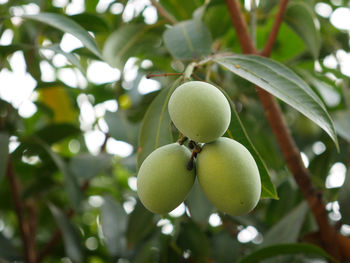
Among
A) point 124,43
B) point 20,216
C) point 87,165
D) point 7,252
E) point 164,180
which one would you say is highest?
point 164,180

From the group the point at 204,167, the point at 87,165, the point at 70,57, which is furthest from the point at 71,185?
the point at 204,167

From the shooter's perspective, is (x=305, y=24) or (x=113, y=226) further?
(x=113, y=226)

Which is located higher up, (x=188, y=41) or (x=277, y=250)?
(x=188, y=41)

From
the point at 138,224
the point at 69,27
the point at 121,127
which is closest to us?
the point at 69,27

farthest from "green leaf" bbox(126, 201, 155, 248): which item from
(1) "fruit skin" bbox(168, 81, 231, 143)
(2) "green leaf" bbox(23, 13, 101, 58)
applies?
(1) "fruit skin" bbox(168, 81, 231, 143)

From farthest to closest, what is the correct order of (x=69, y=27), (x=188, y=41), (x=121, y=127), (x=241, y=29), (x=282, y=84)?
1. (x=121, y=127)
2. (x=241, y=29)
3. (x=188, y=41)
4. (x=69, y=27)
5. (x=282, y=84)

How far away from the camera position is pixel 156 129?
2.44ft

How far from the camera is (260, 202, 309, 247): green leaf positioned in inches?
41.7

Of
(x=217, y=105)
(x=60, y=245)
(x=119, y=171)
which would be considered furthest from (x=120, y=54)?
(x=119, y=171)

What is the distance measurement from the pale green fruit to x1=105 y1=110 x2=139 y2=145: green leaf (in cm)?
68

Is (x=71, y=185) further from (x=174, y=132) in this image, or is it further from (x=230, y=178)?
(x=230, y=178)

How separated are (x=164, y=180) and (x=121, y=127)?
716 millimetres

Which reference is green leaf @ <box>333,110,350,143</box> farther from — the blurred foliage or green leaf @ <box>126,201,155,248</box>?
green leaf @ <box>126,201,155,248</box>

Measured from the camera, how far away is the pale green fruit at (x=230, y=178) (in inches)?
22.3
